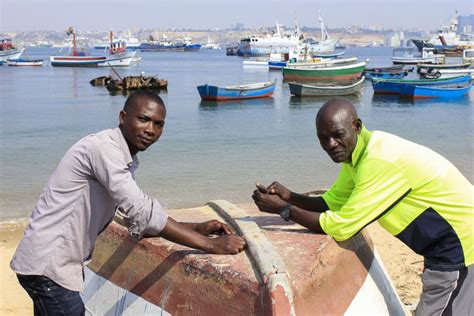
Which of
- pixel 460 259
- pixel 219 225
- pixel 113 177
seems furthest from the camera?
pixel 219 225

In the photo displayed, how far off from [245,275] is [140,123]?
863mm

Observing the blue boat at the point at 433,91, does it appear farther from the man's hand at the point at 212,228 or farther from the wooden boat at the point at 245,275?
the man's hand at the point at 212,228

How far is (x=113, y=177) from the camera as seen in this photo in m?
2.49

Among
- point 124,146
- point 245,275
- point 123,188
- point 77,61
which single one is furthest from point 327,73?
point 123,188

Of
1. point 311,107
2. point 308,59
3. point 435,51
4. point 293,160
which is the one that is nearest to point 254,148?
point 293,160

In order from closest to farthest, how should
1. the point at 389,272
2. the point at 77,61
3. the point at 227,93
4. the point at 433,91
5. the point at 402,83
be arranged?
1. the point at 389,272
2. the point at 227,93
3. the point at 433,91
4. the point at 402,83
5. the point at 77,61

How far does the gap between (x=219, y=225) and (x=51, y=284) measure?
3.30ft

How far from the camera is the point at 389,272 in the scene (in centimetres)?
604

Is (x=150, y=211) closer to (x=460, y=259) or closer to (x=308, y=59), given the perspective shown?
(x=460, y=259)

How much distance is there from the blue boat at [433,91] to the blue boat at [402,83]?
1.03ft

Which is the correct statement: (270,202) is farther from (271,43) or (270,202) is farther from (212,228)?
(271,43)

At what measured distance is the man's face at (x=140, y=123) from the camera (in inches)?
106

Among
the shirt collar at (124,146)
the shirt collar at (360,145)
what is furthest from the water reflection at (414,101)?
the shirt collar at (124,146)

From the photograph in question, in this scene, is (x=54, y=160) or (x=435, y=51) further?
(x=435, y=51)
